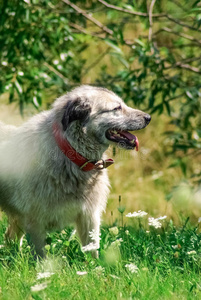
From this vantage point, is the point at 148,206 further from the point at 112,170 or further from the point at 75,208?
the point at 75,208

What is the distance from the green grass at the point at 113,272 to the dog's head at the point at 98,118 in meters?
0.73

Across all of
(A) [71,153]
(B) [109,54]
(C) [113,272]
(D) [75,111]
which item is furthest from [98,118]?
(B) [109,54]

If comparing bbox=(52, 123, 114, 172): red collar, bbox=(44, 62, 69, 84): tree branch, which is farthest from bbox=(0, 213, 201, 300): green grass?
bbox=(44, 62, 69, 84): tree branch

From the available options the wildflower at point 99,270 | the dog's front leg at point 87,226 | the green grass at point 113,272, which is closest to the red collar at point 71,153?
the dog's front leg at point 87,226

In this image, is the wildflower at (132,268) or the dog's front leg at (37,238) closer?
the wildflower at (132,268)

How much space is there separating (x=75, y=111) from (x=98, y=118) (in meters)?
0.24

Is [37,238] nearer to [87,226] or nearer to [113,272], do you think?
[87,226]

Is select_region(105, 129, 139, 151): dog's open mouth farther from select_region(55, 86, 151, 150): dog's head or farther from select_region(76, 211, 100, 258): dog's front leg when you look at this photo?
select_region(76, 211, 100, 258): dog's front leg

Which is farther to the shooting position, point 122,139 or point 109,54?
point 109,54

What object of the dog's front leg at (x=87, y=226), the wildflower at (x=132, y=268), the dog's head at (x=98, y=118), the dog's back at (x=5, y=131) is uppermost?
the dog's head at (x=98, y=118)

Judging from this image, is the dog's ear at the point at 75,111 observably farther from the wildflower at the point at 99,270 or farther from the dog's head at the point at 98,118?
Result: the wildflower at the point at 99,270

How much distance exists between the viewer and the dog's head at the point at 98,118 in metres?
3.84

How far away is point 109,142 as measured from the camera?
3996 mm

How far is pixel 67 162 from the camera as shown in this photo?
385 cm
